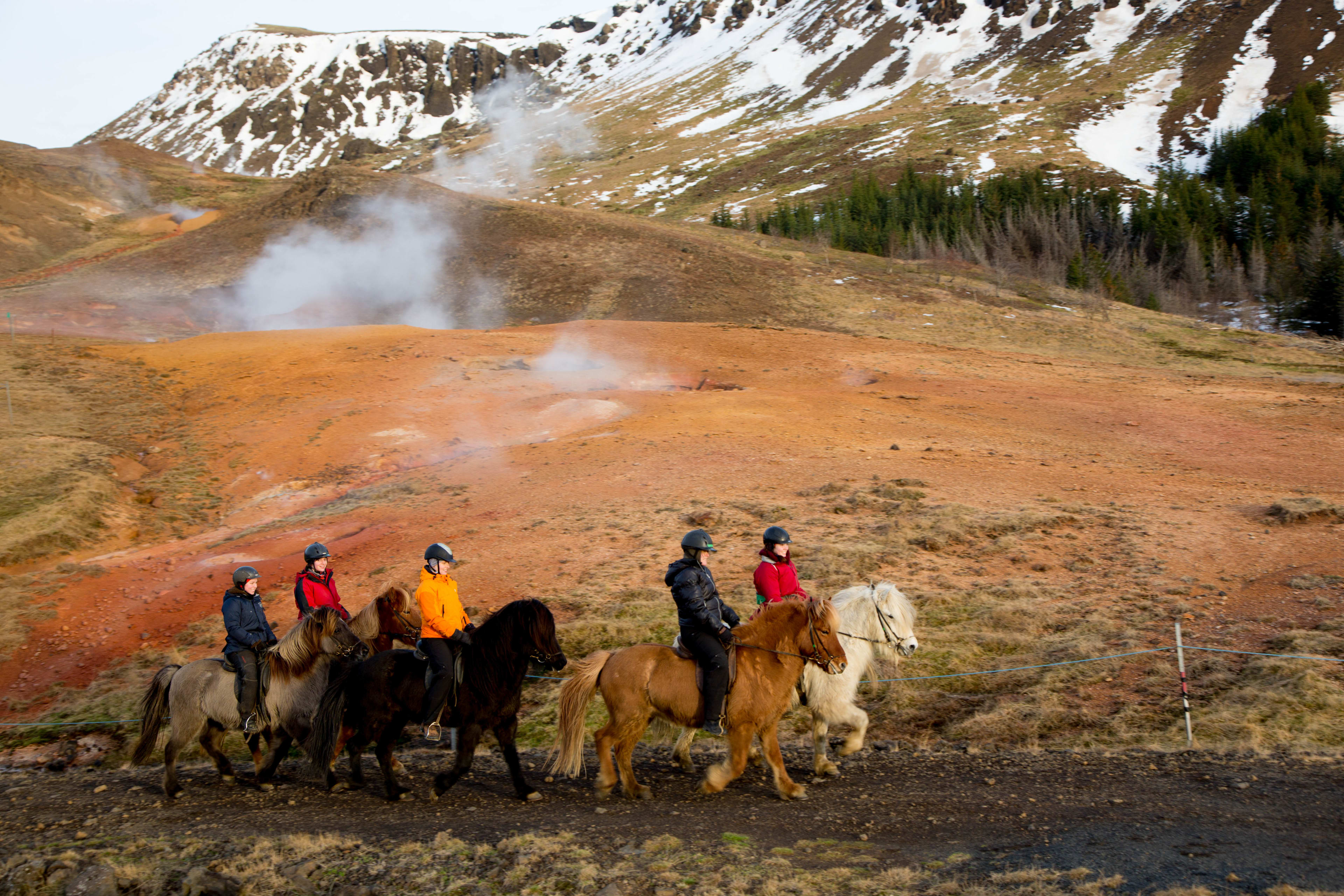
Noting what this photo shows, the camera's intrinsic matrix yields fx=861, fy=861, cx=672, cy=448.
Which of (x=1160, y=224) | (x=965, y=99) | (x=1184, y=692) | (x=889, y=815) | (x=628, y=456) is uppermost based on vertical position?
(x=965, y=99)

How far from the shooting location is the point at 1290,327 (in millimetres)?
60156

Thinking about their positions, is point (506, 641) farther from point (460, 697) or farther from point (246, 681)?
point (246, 681)

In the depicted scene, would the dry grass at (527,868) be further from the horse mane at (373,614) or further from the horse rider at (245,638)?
the horse mane at (373,614)

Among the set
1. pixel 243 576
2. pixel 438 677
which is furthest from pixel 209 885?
pixel 243 576

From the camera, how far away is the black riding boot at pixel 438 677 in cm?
845

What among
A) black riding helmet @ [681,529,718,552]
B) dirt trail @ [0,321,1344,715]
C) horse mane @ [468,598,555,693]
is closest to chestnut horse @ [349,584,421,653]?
horse mane @ [468,598,555,693]

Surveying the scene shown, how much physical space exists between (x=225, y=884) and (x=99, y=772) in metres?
5.40

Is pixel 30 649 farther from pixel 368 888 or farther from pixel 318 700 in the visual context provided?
pixel 368 888

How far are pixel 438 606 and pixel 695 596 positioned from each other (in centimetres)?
256

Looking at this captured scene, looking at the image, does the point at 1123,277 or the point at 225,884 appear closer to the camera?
the point at 225,884

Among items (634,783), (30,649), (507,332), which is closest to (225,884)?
(634,783)

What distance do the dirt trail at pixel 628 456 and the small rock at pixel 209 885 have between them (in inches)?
309

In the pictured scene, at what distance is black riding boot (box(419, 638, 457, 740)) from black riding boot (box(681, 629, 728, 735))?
95.7 inches

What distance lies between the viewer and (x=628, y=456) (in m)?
22.6
